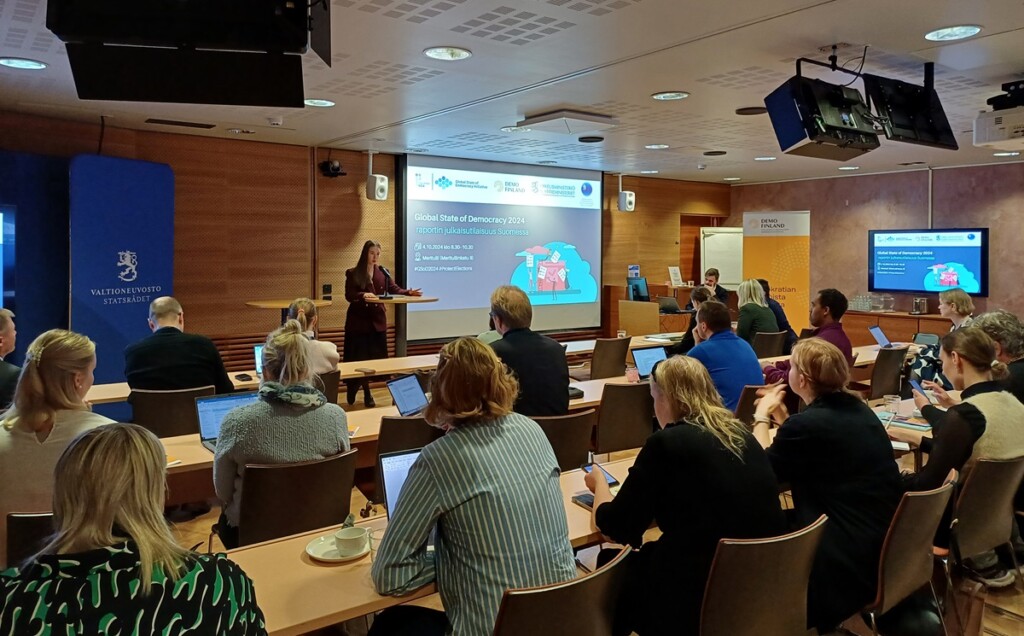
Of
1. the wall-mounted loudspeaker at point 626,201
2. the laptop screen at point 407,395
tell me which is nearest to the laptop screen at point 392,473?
the laptop screen at point 407,395

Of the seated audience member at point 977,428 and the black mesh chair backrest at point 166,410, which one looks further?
the black mesh chair backrest at point 166,410

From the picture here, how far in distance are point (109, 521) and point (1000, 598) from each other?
3.77 meters

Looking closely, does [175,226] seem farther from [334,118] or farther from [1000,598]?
[1000,598]

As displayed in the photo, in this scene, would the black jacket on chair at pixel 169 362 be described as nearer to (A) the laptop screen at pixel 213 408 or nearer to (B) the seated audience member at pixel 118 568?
(A) the laptop screen at pixel 213 408

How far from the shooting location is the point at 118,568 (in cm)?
131

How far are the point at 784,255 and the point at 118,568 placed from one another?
37.1 ft

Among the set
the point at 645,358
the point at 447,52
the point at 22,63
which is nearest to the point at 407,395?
the point at 447,52

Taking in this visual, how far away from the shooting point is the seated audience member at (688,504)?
207cm

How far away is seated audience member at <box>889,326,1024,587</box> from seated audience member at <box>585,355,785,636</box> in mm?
1180

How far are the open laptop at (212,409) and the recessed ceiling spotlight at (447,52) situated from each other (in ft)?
7.30

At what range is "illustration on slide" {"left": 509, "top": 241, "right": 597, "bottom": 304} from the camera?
10.2 m

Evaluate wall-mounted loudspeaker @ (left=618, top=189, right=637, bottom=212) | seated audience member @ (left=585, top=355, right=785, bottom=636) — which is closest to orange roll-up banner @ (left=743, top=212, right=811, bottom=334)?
wall-mounted loudspeaker @ (left=618, top=189, right=637, bottom=212)

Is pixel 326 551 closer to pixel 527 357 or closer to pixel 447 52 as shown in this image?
pixel 527 357

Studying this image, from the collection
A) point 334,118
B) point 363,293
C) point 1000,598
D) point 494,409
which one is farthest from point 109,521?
point 363,293
